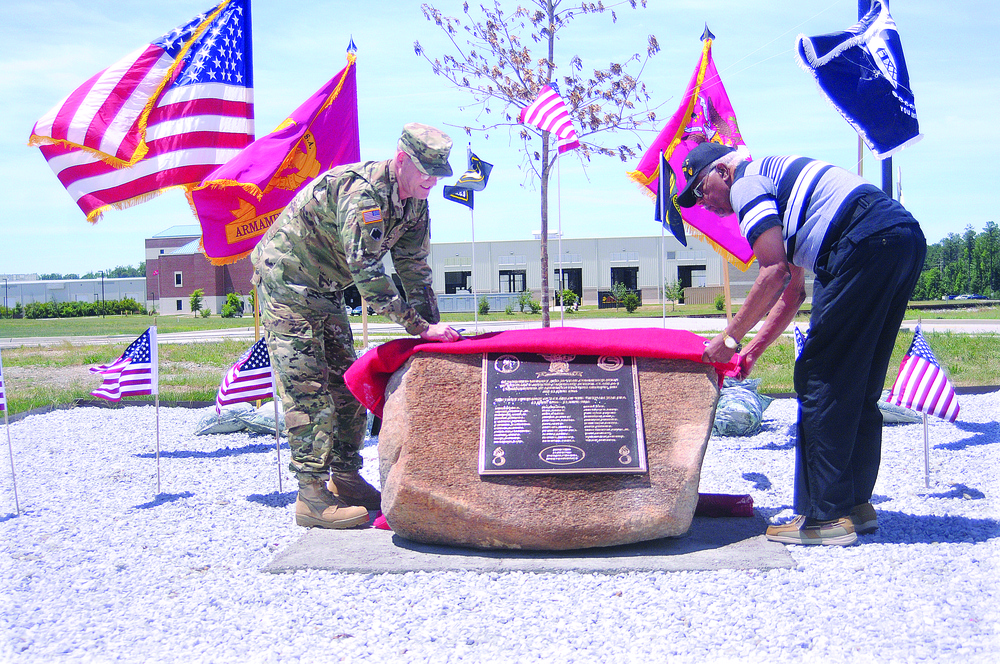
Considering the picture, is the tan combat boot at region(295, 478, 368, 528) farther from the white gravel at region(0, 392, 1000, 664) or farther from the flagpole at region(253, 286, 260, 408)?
the flagpole at region(253, 286, 260, 408)

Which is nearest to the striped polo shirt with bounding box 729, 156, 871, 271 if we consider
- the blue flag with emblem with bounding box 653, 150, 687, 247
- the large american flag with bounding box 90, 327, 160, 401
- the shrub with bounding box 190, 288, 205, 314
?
the large american flag with bounding box 90, 327, 160, 401

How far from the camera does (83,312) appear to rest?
50.7 metres

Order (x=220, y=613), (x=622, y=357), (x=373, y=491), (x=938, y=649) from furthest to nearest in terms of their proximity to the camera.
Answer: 1. (x=373, y=491)
2. (x=622, y=357)
3. (x=220, y=613)
4. (x=938, y=649)

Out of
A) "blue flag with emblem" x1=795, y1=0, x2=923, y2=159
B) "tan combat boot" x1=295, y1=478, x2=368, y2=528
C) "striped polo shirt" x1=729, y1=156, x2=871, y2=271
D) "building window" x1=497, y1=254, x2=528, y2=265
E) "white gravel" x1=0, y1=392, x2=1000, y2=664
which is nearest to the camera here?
"white gravel" x1=0, y1=392, x2=1000, y2=664

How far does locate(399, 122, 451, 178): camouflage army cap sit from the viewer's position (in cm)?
349

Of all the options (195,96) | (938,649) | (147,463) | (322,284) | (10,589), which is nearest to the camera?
(938,649)

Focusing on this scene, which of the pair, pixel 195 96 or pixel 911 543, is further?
pixel 195 96

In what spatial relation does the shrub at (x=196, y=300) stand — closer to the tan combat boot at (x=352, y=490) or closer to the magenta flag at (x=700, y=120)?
the magenta flag at (x=700, y=120)

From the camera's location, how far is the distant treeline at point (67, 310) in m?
49.0

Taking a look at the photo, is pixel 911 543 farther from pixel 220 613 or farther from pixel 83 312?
pixel 83 312

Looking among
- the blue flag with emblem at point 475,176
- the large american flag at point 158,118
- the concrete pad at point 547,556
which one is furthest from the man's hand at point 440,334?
the blue flag with emblem at point 475,176

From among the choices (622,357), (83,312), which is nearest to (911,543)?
(622,357)

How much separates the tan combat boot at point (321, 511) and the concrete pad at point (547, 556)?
0.19 m

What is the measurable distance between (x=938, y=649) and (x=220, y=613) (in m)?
2.49
